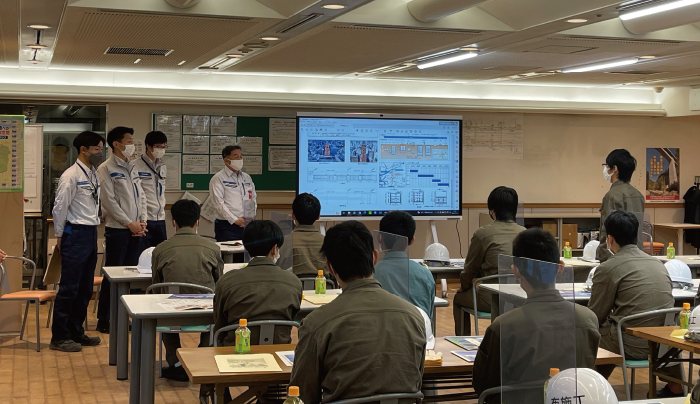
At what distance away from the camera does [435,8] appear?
525cm

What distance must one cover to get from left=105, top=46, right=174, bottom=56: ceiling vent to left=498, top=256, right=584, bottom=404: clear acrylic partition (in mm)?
5289

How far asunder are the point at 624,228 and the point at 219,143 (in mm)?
5948

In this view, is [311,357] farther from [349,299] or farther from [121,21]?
[121,21]

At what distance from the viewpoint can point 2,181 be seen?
691cm

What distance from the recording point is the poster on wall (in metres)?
11.2

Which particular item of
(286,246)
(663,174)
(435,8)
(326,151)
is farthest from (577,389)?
(663,174)

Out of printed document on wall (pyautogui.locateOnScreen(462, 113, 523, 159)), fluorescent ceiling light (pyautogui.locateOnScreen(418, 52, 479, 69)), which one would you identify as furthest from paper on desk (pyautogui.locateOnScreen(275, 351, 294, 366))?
printed document on wall (pyautogui.locateOnScreen(462, 113, 523, 159))

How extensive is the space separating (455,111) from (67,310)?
5.92 m

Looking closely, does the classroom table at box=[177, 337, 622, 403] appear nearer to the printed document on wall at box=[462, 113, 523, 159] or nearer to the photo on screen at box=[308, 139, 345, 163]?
the photo on screen at box=[308, 139, 345, 163]

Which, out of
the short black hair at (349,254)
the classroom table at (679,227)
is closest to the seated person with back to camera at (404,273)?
the short black hair at (349,254)

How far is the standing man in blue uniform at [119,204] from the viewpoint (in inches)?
280

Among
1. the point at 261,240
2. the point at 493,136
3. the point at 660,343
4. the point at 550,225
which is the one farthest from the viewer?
the point at 550,225

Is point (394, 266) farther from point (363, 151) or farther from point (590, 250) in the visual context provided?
point (363, 151)

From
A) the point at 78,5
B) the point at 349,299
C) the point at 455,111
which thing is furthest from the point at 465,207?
the point at 349,299
